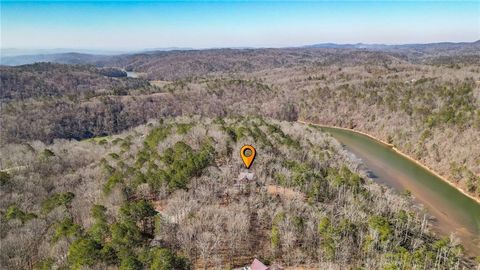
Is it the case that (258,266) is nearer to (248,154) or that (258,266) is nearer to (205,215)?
(205,215)

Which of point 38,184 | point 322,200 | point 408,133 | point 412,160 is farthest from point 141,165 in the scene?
point 408,133

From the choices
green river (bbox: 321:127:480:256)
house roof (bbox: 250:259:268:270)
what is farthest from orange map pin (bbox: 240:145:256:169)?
green river (bbox: 321:127:480:256)

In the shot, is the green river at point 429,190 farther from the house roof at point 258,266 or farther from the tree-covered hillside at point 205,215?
the house roof at point 258,266

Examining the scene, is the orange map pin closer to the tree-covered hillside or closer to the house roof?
the tree-covered hillside

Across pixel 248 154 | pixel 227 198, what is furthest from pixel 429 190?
pixel 227 198

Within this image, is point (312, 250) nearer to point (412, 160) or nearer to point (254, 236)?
point (254, 236)

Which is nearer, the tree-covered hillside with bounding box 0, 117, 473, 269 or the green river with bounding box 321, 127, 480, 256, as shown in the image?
the tree-covered hillside with bounding box 0, 117, 473, 269

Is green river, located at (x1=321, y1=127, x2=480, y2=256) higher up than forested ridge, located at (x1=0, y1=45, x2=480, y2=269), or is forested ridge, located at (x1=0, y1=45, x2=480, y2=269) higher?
forested ridge, located at (x1=0, y1=45, x2=480, y2=269)
